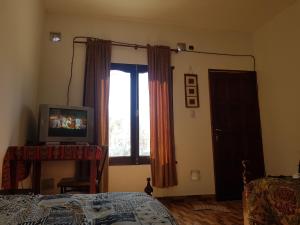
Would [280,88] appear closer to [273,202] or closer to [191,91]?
[191,91]

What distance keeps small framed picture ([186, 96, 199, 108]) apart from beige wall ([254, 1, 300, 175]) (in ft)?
3.86

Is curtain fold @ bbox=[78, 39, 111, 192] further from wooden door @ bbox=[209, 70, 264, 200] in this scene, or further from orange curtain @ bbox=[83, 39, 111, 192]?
wooden door @ bbox=[209, 70, 264, 200]

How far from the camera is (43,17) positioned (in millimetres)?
3525

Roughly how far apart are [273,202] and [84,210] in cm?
Result: 151

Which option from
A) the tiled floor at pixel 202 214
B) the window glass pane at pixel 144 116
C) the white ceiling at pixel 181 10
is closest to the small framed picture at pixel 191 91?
the window glass pane at pixel 144 116

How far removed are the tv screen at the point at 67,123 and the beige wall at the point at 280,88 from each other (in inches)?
115

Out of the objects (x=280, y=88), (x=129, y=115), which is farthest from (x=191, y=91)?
(x=280, y=88)

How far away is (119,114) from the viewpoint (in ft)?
12.1

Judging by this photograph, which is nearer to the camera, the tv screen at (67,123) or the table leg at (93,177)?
the table leg at (93,177)

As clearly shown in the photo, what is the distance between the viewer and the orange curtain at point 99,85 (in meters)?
3.42

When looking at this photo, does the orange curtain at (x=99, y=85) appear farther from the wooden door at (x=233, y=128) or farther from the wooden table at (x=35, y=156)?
the wooden door at (x=233, y=128)

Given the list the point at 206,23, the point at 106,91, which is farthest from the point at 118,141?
the point at 206,23

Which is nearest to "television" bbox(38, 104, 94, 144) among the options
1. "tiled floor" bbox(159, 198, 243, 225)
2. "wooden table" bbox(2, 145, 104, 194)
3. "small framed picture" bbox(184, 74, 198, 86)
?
"wooden table" bbox(2, 145, 104, 194)

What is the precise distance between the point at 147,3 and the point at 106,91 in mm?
1357
